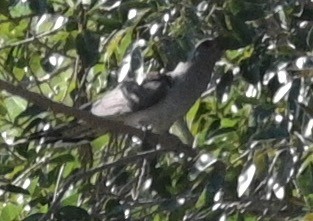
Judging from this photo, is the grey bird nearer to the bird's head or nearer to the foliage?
the bird's head

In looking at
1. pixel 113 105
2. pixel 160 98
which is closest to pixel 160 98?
pixel 160 98

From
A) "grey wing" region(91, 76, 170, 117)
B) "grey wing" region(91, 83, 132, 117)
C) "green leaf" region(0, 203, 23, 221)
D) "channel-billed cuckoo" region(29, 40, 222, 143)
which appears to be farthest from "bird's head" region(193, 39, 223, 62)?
"green leaf" region(0, 203, 23, 221)

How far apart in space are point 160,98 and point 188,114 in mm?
349

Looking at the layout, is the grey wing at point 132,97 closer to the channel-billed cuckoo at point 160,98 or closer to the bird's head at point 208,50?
the channel-billed cuckoo at point 160,98

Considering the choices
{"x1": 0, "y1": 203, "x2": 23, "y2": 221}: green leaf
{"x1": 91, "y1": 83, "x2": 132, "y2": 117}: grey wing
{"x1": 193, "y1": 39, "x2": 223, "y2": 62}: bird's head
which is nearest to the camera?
{"x1": 0, "y1": 203, "x2": 23, "y2": 221}: green leaf

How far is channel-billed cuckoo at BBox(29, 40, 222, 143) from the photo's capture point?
348cm

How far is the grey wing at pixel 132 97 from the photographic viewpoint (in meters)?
3.44

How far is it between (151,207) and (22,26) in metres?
0.73

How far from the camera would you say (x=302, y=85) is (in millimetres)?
2143

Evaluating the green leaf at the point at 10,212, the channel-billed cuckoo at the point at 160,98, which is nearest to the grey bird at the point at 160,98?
the channel-billed cuckoo at the point at 160,98

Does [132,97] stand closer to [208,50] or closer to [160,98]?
[160,98]

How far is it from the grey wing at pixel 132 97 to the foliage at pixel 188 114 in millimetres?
112

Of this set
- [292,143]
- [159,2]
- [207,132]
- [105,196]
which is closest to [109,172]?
[105,196]

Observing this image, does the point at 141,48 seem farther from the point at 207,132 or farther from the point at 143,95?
the point at 143,95
